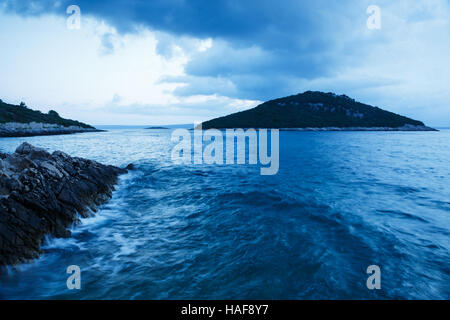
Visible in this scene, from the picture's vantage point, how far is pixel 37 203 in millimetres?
9391

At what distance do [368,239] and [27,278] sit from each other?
12.6 m

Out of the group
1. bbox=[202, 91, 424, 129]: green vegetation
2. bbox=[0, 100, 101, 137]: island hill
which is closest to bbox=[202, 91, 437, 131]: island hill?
bbox=[202, 91, 424, 129]: green vegetation

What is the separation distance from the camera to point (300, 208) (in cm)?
1293

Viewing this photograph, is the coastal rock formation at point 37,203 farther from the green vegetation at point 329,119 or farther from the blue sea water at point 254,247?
the green vegetation at point 329,119

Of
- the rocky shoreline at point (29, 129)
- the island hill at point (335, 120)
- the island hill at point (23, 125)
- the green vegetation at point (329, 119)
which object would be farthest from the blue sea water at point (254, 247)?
the green vegetation at point (329, 119)

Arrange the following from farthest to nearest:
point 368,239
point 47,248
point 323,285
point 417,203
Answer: point 417,203 < point 368,239 < point 47,248 < point 323,285

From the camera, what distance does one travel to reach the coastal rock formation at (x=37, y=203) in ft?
25.5

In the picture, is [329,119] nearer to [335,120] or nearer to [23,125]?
Result: [335,120]

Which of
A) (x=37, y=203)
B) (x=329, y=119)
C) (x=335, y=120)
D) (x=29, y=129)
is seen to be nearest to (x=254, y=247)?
(x=37, y=203)

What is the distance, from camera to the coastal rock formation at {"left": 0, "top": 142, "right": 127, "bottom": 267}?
306 inches

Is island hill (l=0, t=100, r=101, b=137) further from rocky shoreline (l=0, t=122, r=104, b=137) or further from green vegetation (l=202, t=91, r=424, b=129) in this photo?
green vegetation (l=202, t=91, r=424, b=129)
